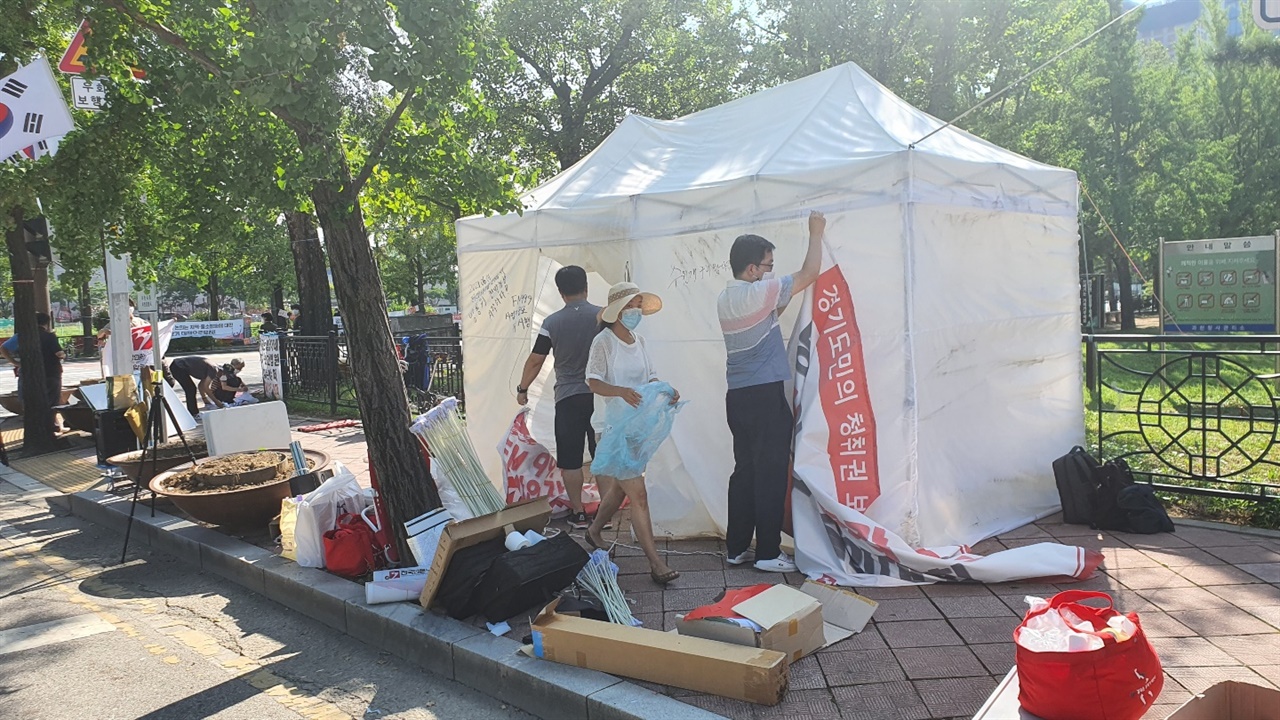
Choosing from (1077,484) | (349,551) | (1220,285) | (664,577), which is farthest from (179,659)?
(1220,285)

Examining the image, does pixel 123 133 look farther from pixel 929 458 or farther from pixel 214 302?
pixel 214 302

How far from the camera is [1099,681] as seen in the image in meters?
2.61

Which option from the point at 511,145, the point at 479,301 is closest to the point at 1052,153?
the point at 511,145

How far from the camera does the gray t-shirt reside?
5852 mm

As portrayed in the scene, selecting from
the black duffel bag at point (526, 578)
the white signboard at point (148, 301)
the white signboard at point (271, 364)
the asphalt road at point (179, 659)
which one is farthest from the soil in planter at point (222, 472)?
the white signboard at point (271, 364)

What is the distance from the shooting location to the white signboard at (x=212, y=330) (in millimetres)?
38281

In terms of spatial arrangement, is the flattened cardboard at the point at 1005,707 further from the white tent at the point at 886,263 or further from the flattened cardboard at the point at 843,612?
the white tent at the point at 886,263

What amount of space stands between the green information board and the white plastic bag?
31.0 feet

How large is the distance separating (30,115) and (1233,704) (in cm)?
860

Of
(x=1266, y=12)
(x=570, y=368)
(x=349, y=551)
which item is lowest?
(x=349, y=551)

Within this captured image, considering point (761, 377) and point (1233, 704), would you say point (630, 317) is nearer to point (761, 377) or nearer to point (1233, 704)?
point (761, 377)

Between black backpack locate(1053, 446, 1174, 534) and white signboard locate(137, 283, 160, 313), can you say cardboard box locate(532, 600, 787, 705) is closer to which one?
black backpack locate(1053, 446, 1174, 534)

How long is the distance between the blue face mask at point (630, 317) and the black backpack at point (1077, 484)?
308 centimetres

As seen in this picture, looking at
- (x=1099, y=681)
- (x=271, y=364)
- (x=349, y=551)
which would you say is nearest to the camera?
(x=1099, y=681)
